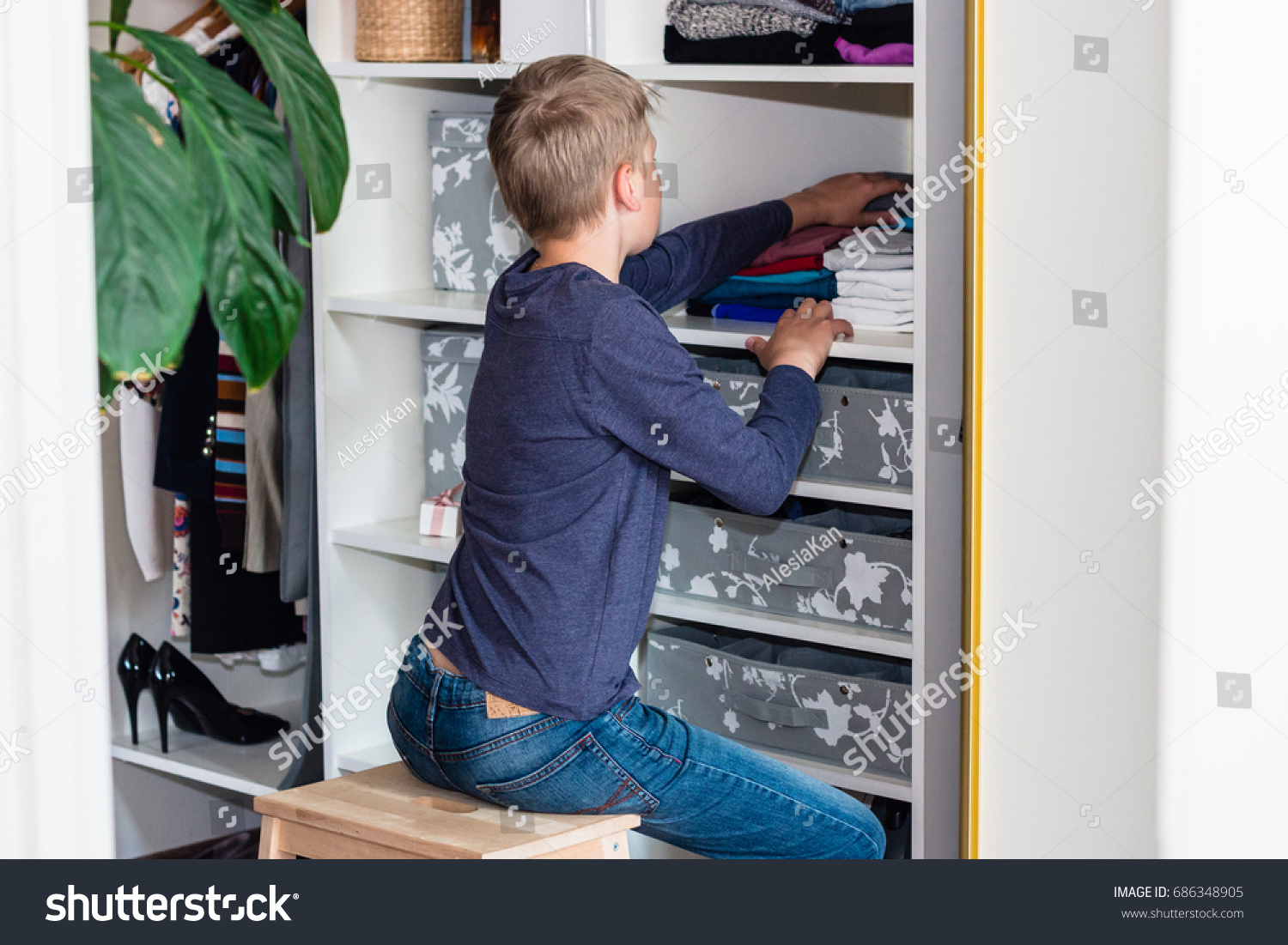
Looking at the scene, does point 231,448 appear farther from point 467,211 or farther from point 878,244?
point 878,244

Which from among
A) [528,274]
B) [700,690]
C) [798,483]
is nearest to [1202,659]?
[798,483]

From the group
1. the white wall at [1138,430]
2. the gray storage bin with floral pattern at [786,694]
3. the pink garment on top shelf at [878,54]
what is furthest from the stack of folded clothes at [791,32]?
the gray storage bin with floral pattern at [786,694]

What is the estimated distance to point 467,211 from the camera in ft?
6.86

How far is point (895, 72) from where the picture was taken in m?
1.54

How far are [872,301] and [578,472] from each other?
0.52 m

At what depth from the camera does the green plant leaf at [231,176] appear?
1585 millimetres

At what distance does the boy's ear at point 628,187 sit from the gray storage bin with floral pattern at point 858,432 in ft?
1.21

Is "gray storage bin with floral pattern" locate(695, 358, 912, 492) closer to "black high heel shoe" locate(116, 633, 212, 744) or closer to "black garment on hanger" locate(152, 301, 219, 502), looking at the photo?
"black garment on hanger" locate(152, 301, 219, 502)

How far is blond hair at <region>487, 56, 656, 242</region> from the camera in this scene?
1.38m

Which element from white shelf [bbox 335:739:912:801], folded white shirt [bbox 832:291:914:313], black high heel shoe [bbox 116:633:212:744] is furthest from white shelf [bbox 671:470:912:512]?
black high heel shoe [bbox 116:633:212:744]

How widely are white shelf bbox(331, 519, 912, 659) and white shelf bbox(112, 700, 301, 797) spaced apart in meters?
0.50

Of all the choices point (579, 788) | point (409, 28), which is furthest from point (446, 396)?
point (579, 788)

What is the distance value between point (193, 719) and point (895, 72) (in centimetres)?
176

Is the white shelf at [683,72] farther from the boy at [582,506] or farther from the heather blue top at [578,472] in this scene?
the heather blue top at [578,472]
